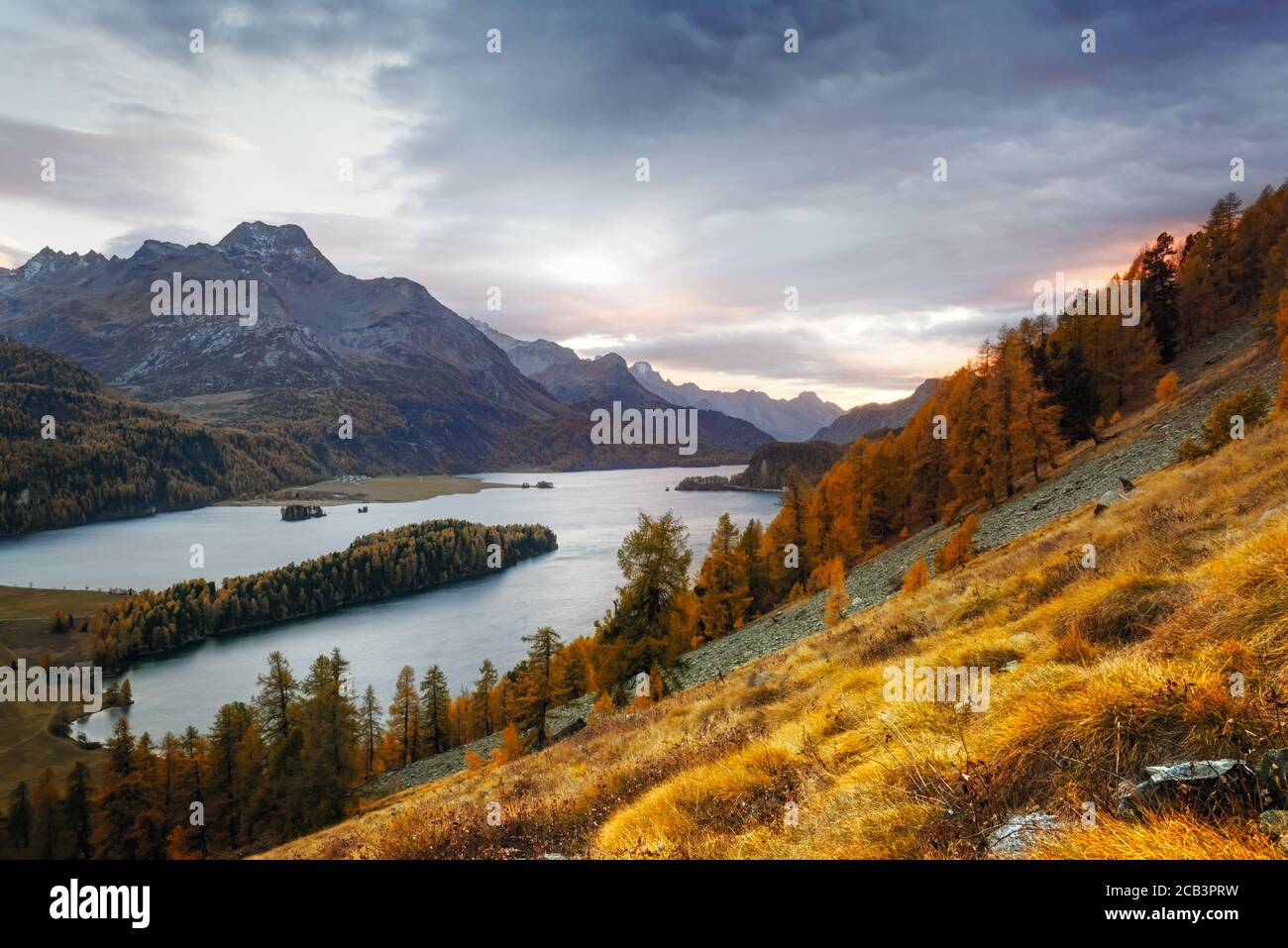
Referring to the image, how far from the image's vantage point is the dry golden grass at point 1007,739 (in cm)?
418

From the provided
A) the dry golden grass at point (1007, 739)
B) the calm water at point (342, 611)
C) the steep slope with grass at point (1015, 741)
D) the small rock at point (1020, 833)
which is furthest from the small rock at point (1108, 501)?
the calm water at point (342, 611)

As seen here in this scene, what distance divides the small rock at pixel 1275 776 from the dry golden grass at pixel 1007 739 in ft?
0.71

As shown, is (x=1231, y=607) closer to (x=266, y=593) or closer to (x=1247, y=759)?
(x=1247, y=759)

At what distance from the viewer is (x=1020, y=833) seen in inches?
150

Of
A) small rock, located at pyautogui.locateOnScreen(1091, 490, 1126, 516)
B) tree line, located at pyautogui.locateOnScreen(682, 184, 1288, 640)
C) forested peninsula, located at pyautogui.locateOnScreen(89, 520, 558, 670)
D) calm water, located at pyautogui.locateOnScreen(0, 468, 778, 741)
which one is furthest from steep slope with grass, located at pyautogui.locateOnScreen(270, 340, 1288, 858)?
forested peninsula, located at pyautogui.locateOnScreen(89, 520, 558, 670)

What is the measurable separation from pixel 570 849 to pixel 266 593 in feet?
392

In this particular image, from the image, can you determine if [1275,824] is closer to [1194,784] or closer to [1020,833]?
[1194,784]

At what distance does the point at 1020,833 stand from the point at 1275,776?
152cm

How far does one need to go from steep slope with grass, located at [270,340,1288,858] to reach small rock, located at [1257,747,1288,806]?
0.31ft

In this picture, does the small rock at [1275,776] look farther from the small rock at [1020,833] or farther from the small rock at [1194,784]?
the small rock at [1020,833]

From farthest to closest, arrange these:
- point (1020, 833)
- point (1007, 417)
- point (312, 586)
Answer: point (312, 586) → point (1007, 417) → point (1020, 833)

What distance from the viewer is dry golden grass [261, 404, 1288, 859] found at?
4.18 m

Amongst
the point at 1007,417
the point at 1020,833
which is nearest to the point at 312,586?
the point at 1007,417

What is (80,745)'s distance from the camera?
60719 millimetres
